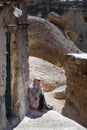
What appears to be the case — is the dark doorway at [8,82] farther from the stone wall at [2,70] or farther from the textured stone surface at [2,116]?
the textured stone surface at [2,116]

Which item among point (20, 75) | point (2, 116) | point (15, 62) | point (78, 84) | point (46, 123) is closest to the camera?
point (2, 116)

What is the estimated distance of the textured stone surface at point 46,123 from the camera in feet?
27.3

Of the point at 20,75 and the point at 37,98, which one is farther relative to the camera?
the point at 37,98

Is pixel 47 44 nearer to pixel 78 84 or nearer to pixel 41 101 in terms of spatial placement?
pixel 78 84

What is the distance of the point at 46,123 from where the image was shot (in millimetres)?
8578

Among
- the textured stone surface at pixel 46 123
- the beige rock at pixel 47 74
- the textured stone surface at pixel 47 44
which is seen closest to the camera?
the textured stone surface at pixel 46 123

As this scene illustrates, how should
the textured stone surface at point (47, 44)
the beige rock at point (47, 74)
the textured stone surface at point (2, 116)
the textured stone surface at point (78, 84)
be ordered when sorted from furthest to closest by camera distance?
the textured stone surface at point (47, 44)
the beige rock at point (47, 74)
the textured stone surface at point (78, 84)
the textured stone surface at point (2, 116)

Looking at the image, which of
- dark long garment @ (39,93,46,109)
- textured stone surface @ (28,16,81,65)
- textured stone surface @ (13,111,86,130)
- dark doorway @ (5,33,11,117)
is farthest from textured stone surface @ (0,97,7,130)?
textured stone surface @ (28,16,81,65)

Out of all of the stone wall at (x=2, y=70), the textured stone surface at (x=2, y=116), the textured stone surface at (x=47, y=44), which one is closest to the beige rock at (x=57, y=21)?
the textured stone surface at (x=47, y=44)

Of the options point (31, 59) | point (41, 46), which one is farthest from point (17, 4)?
point (41, 46)

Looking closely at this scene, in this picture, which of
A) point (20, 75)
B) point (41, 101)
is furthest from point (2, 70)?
point (41, 101)

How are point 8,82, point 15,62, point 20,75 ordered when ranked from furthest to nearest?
1. point 20,75
2. point 15,62
3. point 8,82

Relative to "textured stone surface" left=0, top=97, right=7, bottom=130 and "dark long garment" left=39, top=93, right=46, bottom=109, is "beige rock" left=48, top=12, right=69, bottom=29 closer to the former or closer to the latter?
"dark long garment" left=39, top=93, right=46, bottom=109

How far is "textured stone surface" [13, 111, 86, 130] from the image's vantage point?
27.3 feet
